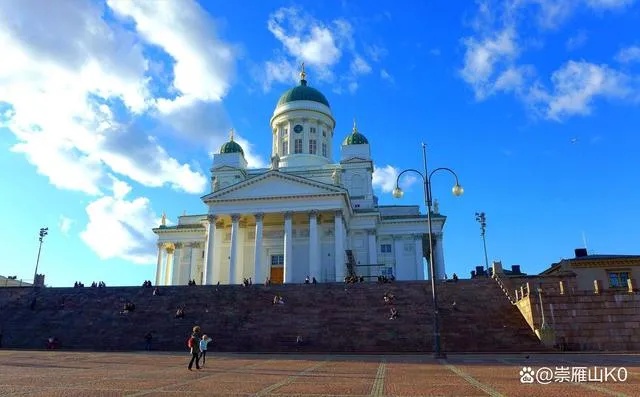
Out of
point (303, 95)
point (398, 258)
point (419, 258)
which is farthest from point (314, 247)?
point (303, 95)

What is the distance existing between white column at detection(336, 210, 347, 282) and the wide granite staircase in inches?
367

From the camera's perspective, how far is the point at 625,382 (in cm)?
1068

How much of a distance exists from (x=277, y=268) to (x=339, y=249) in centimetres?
827

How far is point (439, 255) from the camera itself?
5141 centimetres

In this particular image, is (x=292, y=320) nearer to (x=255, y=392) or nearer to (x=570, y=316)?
(x=570, y=316)

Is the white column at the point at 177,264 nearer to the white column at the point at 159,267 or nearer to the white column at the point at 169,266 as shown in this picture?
the white column at the point at 169,266

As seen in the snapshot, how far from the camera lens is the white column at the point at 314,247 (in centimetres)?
4334

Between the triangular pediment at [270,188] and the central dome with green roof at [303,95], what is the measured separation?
62.0ft

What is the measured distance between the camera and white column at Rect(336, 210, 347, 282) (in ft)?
144

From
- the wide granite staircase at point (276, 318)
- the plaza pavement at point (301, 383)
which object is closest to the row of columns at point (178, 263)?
the wide granite staircase at point (276, 318)

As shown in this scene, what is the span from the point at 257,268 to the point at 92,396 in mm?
35097

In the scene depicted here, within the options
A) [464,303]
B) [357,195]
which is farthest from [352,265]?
[464,303]

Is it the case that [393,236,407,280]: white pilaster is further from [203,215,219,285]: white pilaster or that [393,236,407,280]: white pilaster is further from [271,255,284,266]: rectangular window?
[203,215,219,285]: white pilaster

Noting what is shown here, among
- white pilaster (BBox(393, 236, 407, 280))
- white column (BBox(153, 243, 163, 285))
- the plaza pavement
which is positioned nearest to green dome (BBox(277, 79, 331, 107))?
white pilaster (BBox(393, 236, 407, 280))
